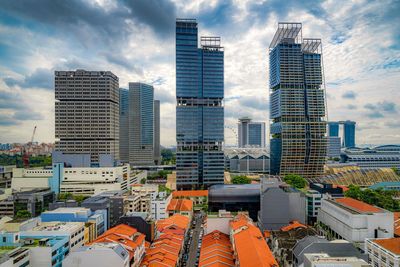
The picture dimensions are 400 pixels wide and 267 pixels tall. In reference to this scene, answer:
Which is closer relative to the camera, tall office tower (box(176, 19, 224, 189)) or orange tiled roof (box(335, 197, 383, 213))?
orange tiled roof (box(335, 197, 383, 213))

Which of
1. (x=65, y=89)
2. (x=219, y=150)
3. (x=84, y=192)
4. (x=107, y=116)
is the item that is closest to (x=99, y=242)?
(x=84, y=192)

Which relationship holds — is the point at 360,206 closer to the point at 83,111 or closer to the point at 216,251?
the point at 216,251

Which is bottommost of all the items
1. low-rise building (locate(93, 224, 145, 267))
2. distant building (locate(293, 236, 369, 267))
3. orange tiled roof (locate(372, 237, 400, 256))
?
low-rise building (locate(93, 224, 145, 267))

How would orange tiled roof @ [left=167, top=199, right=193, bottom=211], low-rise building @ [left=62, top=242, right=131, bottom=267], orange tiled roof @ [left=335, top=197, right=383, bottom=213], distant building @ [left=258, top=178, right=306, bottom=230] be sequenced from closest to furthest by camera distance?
low-rise building @ [left=62, top=242, right=131, bottom=267]
orange tiled roof @ [left=335, top=197, right=383, bottom=213]
distant building @ [left=258, top=178, right=306, bottom=230]
orange tiled roof @ [left=167, top=199, right=193, bottom=211]

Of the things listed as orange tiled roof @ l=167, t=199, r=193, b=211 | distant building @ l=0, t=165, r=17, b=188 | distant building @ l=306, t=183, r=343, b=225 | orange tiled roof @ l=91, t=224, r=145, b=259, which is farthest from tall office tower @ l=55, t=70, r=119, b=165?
distant building @ l=306, t=183, r=343, b=225

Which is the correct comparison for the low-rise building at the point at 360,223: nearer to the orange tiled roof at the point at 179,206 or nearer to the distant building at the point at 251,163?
the orange tiled roof at the point at 179,206

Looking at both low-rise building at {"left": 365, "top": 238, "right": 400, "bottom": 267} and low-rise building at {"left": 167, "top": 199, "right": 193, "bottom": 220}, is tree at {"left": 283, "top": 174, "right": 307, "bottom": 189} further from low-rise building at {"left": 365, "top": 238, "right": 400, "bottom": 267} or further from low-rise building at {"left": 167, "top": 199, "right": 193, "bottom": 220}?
low-rise building at {"left": 365, "top": 238, "right": 400, "bottom": 267}
